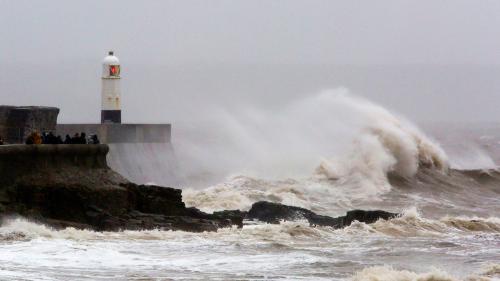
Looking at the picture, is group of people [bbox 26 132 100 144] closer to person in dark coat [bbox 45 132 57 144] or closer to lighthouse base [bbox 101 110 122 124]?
person in dark coat [bbox 45 132 57 144]

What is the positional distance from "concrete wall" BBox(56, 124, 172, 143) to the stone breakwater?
3.95m

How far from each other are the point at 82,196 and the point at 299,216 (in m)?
3.80

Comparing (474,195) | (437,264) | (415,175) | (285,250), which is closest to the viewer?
(437,264)

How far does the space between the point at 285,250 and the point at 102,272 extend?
2.98 meters

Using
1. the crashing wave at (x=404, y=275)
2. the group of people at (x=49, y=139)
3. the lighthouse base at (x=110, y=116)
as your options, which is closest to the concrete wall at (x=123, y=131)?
the lighthouse base at (x=110, y=116)

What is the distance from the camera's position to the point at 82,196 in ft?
45.3

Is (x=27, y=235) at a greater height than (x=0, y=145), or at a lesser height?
lesser

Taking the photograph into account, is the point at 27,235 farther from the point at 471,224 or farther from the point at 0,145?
the point at 471,224

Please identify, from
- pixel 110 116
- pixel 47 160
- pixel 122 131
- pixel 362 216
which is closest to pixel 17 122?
pixel 47 160

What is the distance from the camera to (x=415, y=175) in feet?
82.2

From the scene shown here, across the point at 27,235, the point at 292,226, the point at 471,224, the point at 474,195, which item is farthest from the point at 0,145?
the point at 474,195

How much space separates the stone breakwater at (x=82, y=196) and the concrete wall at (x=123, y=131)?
13.0 feet

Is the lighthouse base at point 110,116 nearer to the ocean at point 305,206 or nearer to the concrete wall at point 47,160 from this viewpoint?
the ocean at point 305,206

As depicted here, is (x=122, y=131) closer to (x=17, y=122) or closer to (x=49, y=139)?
(x=17, y=122)
